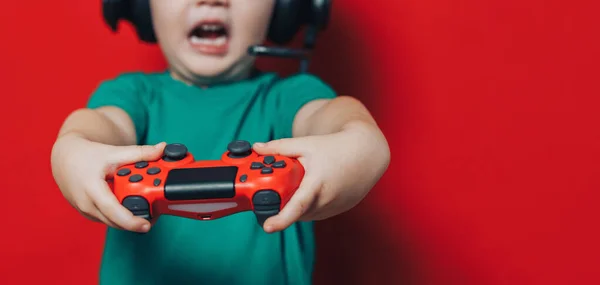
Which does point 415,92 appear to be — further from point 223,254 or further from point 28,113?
point 28,113

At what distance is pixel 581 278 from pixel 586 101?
0.86ft

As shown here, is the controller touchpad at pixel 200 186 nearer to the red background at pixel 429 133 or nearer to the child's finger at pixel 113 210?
the child's finger at pixel 113 210

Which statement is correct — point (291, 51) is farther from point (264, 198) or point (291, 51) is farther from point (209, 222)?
point (264, 198)

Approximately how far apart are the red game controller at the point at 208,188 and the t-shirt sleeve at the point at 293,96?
0.22 metres

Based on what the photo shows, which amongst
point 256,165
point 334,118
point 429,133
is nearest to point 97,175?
point 256,165

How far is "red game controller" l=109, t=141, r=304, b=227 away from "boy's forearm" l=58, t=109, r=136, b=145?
13 centimetres

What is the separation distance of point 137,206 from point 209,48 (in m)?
0.30

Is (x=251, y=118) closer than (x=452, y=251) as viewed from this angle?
Yes

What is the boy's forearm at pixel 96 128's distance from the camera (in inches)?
24.7

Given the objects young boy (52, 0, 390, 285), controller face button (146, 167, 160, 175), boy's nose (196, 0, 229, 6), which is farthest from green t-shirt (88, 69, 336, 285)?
controller face button (146, 167, 160, 175)

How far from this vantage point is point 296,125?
2.39 feet

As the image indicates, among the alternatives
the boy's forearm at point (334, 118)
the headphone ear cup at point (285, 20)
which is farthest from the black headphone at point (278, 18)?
the boy's forearm at point (334, 118)

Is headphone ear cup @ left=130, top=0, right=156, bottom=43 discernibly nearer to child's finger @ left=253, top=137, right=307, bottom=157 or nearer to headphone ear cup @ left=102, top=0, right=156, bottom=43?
headphone ear cup @ left=102, top=0, right=156, bottom=43

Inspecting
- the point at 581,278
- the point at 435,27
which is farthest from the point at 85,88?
the point at 581,278
